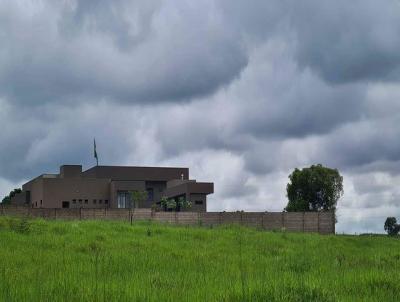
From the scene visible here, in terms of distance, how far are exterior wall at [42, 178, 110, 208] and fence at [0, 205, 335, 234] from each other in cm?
3096

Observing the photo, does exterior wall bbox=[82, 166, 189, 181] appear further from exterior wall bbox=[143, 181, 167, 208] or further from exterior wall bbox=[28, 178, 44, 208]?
exterior wall bbox=[28, 178, 44, 208]

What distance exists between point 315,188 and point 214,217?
33.6m

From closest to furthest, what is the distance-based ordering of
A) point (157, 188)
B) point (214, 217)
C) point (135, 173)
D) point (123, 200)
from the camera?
point (214, 217) < point (123, 200) < point (135, 173) < point (157, 188)

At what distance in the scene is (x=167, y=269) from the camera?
55.2ft

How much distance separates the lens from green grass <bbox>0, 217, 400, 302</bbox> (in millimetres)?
9930

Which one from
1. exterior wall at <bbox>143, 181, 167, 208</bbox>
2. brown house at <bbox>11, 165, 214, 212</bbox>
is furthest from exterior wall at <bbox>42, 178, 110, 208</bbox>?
exterior wall at <bbox>143, 181, 167, 208</bbox>

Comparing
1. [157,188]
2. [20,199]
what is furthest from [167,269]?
[20,199]

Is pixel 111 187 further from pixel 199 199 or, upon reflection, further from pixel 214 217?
pixel 214 217

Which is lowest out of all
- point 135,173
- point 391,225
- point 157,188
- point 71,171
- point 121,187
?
point 391,225

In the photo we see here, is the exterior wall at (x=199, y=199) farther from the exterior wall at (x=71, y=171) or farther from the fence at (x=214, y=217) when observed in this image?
the fence at (x=214, y=217)

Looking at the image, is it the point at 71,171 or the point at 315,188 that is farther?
the point at 71,171

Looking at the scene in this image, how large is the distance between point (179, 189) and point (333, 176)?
2209cm

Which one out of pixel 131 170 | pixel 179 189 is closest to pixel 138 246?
pixel 179 189

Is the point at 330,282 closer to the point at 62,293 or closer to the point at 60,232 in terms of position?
the point at 62,293
